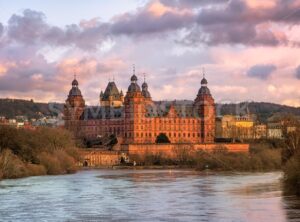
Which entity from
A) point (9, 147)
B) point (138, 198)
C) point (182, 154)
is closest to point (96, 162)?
point (182, 154)

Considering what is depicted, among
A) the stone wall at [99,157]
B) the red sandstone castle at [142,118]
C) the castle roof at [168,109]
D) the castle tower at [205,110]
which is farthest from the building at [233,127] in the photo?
the stone wall at [99,157]

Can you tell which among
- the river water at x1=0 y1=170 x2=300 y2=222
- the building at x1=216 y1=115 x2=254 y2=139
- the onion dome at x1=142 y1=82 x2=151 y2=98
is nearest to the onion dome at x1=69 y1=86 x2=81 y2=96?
the onion dome at x1=142 y1=82 x2=151 y2=98

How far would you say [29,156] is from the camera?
243 feet

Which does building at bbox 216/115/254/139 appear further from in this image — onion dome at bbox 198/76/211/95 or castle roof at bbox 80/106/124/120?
castle roof at bbox 80/106/124/120

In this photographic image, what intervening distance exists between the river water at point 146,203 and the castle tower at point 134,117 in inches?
3462

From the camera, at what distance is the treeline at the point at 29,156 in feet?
213

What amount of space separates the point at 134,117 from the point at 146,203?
104 m

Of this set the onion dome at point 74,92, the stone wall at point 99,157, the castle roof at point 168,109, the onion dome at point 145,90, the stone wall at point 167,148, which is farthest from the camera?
the onion dome at point 74,92

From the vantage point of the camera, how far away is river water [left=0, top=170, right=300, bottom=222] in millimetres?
35791

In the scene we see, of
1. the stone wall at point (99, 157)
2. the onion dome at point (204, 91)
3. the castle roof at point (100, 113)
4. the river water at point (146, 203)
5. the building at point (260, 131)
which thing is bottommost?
the river water at point (146, 203)

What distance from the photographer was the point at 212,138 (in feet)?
502

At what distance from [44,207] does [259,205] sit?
11.8 metres

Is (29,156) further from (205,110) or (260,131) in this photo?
(260,131)

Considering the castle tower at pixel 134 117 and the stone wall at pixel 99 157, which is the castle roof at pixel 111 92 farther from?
the stone wall at pixel 99 157
